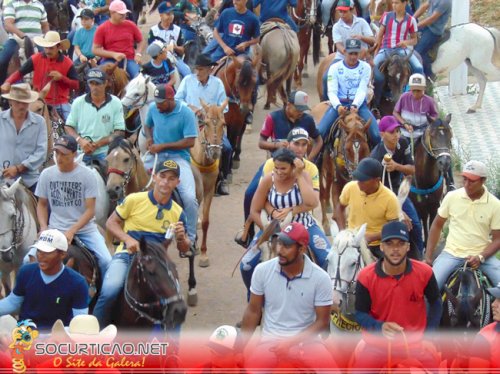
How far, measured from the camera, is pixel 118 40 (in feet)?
56.6

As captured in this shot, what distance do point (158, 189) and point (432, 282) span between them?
114 inches

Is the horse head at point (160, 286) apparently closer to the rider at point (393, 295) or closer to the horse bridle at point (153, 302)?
the horse bridle at point (153, 302)

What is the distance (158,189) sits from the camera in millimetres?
10320

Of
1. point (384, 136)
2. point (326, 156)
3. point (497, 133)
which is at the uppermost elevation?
point (384, 136)

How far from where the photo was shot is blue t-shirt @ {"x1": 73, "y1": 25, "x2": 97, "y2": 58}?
59.7 ft

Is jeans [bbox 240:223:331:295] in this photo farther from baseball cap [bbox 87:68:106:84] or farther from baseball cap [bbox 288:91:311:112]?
baseball cap [bbox 87:68:106:84]

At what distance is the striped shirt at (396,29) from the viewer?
17.9 m

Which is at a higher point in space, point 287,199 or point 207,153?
point 287,199

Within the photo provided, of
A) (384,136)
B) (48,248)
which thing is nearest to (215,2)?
(384,136)

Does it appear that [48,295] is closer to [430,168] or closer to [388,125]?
[388,125]

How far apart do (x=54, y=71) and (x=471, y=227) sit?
21.7 ft

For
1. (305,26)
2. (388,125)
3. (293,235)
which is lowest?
(305,26)

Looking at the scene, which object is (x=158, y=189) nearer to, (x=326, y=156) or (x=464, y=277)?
(x=464, y=277)

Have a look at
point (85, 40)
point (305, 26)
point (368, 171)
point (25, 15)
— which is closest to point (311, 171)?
point (368, 171)
